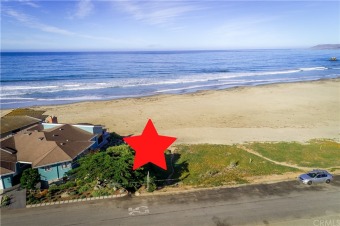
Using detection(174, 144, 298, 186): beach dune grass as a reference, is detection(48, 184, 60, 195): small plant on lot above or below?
above

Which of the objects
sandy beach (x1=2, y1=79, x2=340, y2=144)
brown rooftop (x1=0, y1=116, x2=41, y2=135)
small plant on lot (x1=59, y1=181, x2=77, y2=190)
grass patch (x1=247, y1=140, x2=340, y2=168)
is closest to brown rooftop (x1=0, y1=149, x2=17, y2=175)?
small plant on lot (x1=59, y1=181, x2=77, y2=190)

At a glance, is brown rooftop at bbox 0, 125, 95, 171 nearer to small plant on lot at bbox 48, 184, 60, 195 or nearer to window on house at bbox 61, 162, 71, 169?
window on house at bbox 61, 162, 71, 169

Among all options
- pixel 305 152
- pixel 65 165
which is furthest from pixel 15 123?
pixel 305 152

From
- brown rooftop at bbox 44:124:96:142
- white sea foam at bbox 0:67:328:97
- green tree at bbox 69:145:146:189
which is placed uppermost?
white sea foam at bbox 0:67:328:97

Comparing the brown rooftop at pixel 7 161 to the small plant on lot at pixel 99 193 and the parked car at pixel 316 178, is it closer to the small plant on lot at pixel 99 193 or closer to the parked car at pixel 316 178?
the small plant on lot at pixel 99 193

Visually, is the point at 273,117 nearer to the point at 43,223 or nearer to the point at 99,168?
the point at 99,168

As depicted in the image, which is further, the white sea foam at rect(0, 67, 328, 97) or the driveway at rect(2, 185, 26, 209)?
the white sea foam at rect(0, 67, 328, 97)

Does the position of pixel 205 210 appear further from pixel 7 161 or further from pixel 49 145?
pixel 7 161
